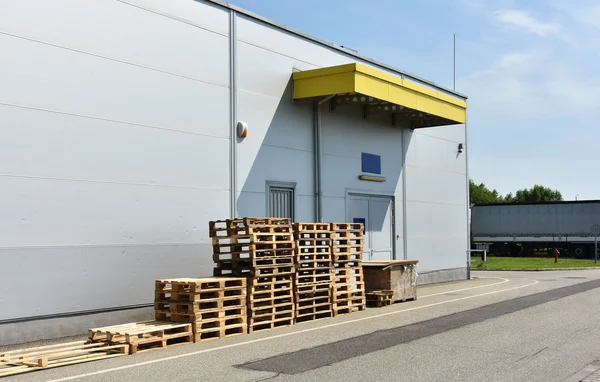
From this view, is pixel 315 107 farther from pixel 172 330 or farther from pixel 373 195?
pixel 172 330

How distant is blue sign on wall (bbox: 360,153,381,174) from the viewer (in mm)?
20656

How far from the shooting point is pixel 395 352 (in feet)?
31.9

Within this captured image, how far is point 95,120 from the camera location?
12.5 metres

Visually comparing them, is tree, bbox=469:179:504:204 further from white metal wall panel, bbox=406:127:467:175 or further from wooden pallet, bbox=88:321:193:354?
wooden pallet, bbox=88:321:193:354

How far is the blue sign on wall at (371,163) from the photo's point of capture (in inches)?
813

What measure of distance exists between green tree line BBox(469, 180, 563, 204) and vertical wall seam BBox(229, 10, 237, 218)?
108 metres

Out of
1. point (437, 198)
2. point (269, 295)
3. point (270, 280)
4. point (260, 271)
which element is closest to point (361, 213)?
point (437, 198)

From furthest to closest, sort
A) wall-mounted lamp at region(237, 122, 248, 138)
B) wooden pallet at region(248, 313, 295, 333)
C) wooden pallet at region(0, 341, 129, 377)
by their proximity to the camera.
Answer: wall-mounted lamp at region(237, 122, 248, 138) → wooden pallet at region(248, 313, 295, 333) → wooden pallet at region(0, 341, 129, 377)

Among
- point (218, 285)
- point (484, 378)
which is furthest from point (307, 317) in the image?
point (484, 378)

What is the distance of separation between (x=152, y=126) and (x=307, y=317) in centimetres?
533

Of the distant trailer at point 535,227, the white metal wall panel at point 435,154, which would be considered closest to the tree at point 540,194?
the distant trailer at point 535,227

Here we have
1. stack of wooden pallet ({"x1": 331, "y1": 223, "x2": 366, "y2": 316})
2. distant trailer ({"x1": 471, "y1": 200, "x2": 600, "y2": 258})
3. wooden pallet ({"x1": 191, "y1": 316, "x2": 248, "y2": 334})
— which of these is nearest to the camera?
wooden pallet ({"x1": 191, "y1": 316, "x2": 248, "y2": 334})

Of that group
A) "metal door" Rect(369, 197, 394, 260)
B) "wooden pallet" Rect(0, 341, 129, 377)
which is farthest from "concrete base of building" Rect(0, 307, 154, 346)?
"metal door" Rect(369, 197, 394, 260)

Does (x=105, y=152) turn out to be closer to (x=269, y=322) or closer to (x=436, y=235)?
(x=269, y=322)
